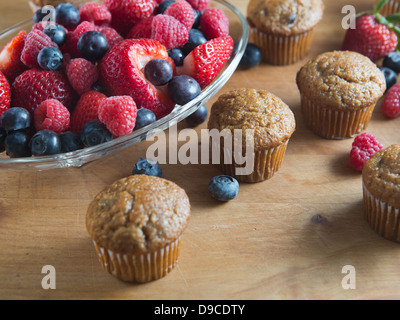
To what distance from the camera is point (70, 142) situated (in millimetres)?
2146

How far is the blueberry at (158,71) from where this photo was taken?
2205mm

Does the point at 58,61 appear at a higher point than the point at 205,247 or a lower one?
higher

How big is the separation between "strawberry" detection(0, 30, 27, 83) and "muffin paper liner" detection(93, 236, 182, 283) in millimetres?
1021

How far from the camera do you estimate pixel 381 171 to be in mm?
2072

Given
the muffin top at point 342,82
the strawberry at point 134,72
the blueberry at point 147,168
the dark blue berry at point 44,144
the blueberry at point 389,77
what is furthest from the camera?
the blueberry at point 389,77

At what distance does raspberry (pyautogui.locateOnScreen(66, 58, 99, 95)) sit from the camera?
7.36ft

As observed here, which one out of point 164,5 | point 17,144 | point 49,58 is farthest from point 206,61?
point 17,144

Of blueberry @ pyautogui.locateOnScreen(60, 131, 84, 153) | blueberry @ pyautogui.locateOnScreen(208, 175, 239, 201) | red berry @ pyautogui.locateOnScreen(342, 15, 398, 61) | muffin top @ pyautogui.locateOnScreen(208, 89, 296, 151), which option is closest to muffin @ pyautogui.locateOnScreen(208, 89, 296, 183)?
muffin top @ pyautogui.locateOnScreen(208, 89, 296, 151)

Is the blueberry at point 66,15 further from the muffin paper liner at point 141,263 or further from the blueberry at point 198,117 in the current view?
the muffin paper liner at point 141,263

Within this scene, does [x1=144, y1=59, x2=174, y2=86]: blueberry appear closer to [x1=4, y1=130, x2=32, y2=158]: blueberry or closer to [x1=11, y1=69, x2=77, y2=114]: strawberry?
[x1=11, y1=69, x2=77, y2=114]: strawberry

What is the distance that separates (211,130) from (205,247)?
1.83 feet

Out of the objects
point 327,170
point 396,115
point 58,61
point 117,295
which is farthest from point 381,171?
point 58,61

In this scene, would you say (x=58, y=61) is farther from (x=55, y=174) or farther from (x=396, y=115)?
(x=396, y=115)

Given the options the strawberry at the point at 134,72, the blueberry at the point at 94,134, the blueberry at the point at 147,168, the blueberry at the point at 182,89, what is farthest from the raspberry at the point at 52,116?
the blueberry at the point at 182,89
